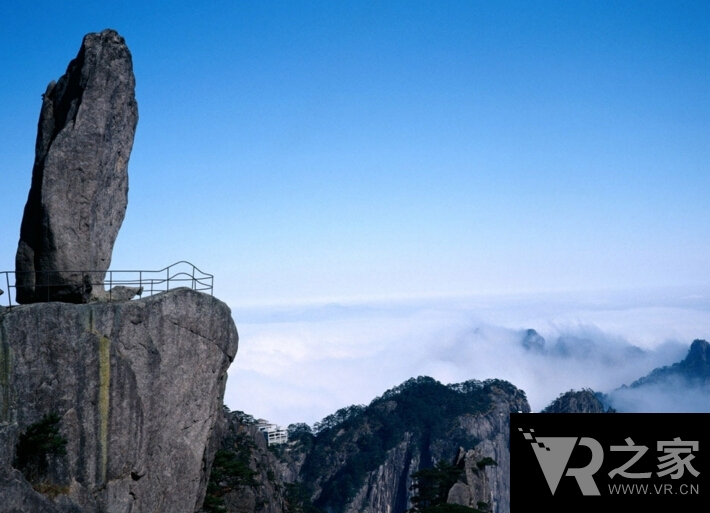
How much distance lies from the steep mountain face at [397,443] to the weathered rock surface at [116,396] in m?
103

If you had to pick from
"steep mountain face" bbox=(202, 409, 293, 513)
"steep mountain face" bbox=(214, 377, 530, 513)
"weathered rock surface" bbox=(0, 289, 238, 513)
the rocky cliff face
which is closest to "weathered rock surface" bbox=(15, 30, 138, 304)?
"weathered rock surface" bbox=(0, 289, 238, 513)

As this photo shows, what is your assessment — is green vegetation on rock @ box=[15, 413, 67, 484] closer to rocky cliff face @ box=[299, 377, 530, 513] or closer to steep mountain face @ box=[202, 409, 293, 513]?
steep mountain face @ box=[202, 409, 293, 513]

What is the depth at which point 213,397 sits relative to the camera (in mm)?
35031

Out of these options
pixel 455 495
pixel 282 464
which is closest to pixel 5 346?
pixel 455 495

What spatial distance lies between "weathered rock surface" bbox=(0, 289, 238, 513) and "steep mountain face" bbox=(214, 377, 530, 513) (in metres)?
103

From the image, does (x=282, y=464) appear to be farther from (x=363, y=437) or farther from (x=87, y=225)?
(x=87, y=225)

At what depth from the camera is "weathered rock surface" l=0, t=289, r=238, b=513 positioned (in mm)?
27562

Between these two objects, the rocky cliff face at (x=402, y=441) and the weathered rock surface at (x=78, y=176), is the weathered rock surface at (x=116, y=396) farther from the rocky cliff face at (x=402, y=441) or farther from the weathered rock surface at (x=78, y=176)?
the rocky cliff face at (x=402, y=441)

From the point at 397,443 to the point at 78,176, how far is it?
14415cm

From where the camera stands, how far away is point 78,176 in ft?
105

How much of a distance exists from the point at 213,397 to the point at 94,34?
17.6 metres

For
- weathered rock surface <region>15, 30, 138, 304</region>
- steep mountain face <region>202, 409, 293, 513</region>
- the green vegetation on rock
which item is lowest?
steep mountain face <region>202, 409, 293, 513</region>

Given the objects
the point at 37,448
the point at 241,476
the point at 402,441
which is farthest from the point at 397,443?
the point at 37,448

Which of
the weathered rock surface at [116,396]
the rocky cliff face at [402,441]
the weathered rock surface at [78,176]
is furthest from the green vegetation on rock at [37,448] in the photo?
the rocky cliff face at [402,441]
